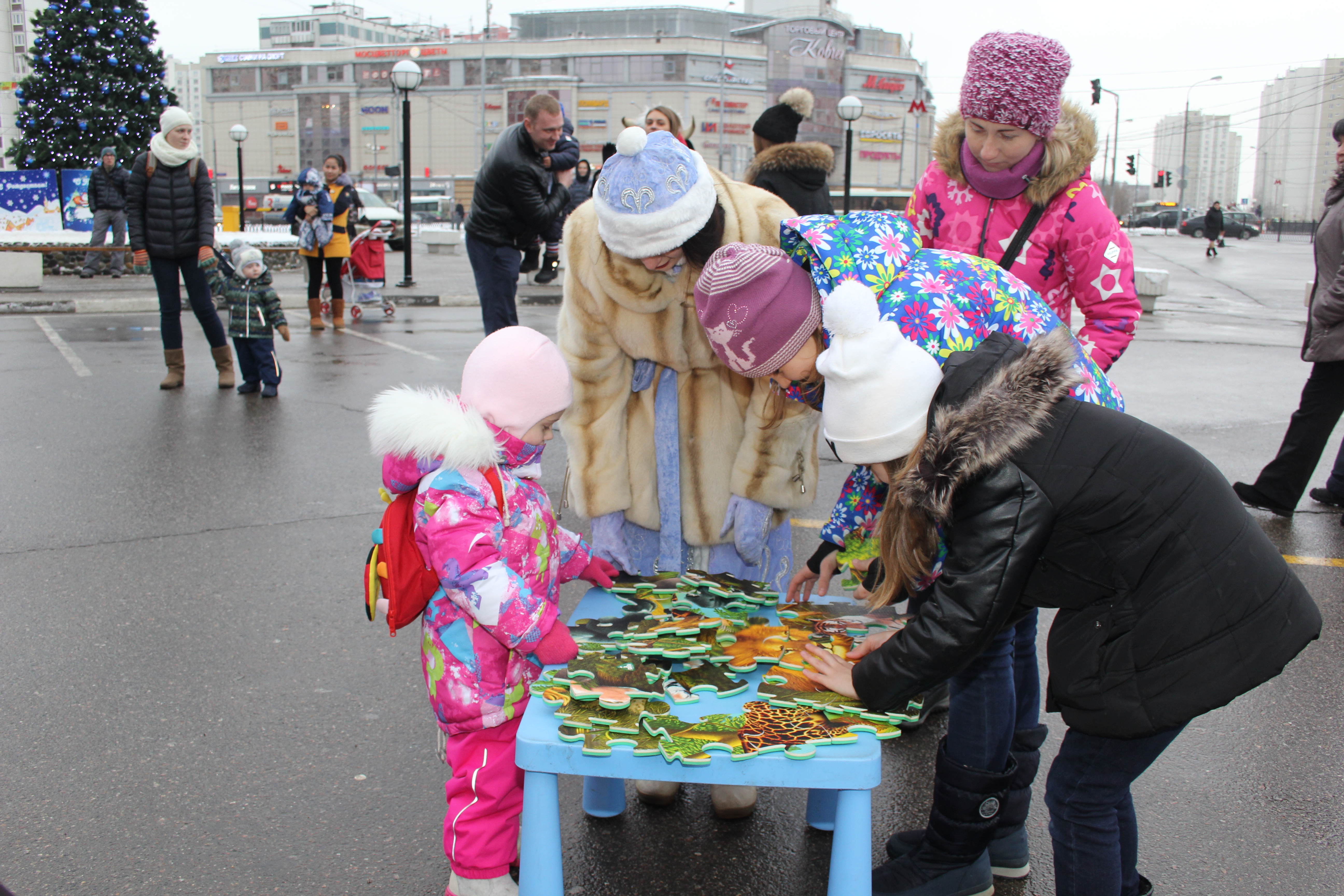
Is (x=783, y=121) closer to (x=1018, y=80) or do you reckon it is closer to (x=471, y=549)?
(x=1018, y=80)

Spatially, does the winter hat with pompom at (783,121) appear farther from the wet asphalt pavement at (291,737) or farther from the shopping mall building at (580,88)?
A: the shopping mall building at (580,88)

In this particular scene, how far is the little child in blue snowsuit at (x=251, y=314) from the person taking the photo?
7.25 meters

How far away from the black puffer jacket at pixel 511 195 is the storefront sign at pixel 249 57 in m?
103

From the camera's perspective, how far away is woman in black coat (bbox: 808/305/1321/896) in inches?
67.1

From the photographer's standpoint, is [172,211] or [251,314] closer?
[172,211]

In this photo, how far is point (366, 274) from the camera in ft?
42.0

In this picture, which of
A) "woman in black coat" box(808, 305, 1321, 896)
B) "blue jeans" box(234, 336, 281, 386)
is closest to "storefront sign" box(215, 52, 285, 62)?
"blue jeans" box(234, 336, 281, 386)

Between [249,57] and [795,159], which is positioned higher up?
[249,57]

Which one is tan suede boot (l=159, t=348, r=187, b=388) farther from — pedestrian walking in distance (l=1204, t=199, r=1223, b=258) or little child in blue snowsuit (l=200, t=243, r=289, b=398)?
pedestrian walking in distance (l=1204, t=199, r=1223, b=258)

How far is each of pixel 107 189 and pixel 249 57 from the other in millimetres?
93856

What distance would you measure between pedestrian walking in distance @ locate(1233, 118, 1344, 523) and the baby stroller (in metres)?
9.78

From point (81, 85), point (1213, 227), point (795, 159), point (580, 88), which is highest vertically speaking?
point (580, 88)

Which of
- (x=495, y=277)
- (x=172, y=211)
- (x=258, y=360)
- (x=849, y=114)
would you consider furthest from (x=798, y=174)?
(x=849, y=114)

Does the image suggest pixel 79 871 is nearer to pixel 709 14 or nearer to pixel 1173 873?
pixel 1173 873
